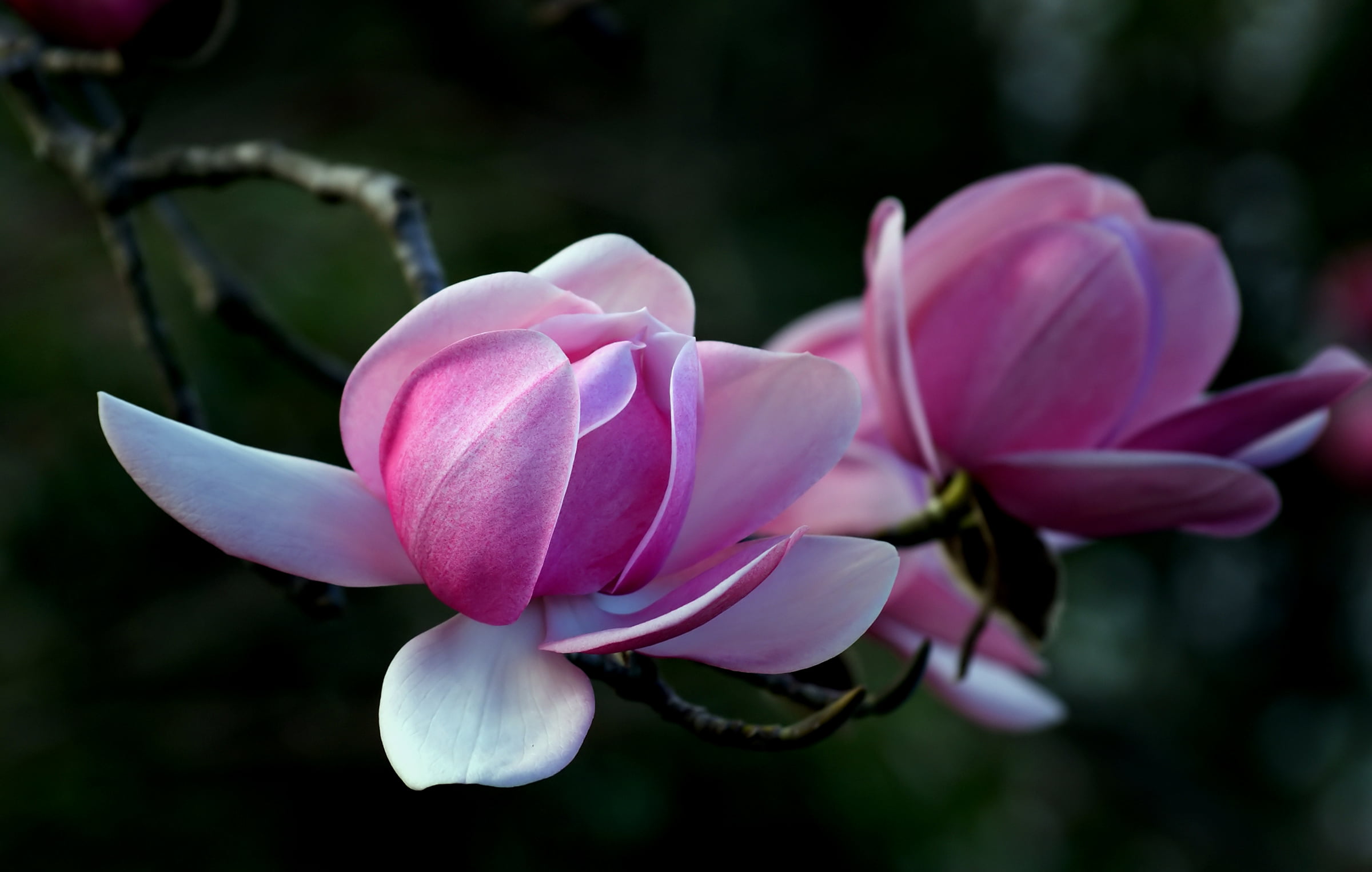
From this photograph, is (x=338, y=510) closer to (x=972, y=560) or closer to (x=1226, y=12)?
(x=972, y=560)

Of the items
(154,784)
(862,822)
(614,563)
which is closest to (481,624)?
(614,563)

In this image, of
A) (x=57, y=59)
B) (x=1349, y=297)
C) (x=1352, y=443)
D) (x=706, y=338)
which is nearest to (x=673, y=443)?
(x=57, y=59)

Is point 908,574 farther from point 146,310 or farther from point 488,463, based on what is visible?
point 146,310

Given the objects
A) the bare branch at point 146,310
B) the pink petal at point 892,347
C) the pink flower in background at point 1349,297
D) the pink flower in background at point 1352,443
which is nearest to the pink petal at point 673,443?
the pink petal at point 892,347

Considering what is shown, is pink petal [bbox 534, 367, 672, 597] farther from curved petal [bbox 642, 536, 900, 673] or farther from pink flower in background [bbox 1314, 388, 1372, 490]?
pink flower in background [bbox 1314, 388, 1372, 490]

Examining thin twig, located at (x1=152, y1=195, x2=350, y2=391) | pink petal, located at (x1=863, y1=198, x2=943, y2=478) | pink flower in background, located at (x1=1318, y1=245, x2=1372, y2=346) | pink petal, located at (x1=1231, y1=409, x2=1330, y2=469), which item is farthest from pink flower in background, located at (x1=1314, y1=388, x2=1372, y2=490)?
thin twig, located at (x1=152, y1=195, x2=350, y2=391)

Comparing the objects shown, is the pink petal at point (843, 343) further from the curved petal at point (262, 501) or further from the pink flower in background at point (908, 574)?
the curved petal at point (262, 501)
